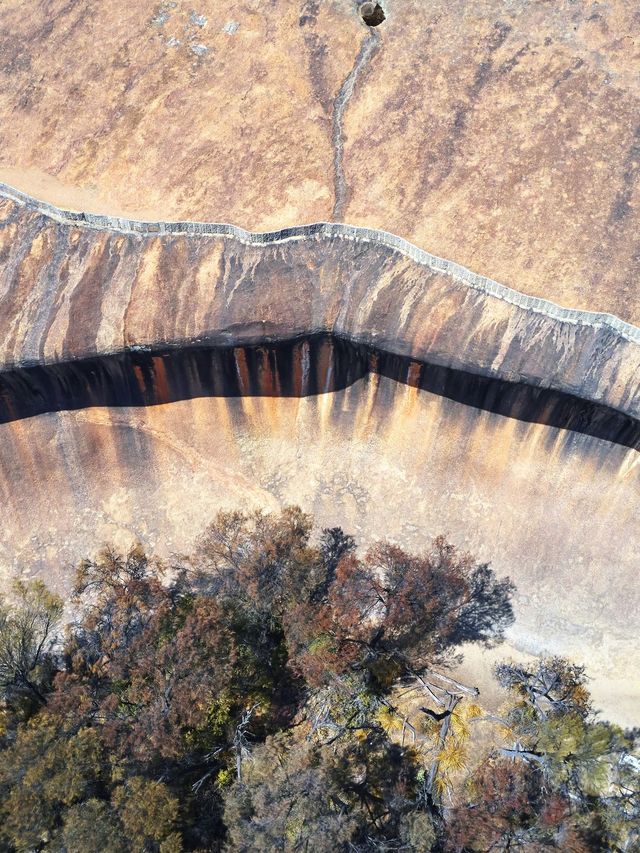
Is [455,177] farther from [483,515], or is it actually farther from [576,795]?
[576,795]

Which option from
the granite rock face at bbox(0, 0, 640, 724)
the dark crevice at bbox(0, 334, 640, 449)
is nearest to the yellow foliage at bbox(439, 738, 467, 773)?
the granite rock face at bbox(0, 0, 640, 724)

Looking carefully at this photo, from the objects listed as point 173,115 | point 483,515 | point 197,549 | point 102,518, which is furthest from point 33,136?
point 483,515

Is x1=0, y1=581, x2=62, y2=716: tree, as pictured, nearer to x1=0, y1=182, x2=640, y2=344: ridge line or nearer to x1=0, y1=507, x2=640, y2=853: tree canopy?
x1=0, y1=507, x2=640, y2=853: tree canopy

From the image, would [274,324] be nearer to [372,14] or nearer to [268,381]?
[268,381]

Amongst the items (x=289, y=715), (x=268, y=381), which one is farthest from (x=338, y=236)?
(x=289, y=715)

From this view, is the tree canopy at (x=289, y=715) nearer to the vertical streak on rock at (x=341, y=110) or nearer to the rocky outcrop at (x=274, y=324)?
the rocky outcrop at (x=274, y=324)

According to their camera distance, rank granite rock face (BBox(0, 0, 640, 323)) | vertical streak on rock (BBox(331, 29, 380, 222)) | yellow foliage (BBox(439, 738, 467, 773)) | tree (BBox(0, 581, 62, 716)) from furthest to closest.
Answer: vertical streak on rock (BBox(331, 29, 380, 222)) → granite rock face (BBox(0, 0, 640, 323)) → yellow foliage (BBox(439, 738, 467, 773)) → tree (BBox(0, 581, 62, 716))

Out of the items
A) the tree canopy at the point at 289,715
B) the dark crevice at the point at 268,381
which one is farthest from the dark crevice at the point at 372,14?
the tree canopy at the point at 289,715
